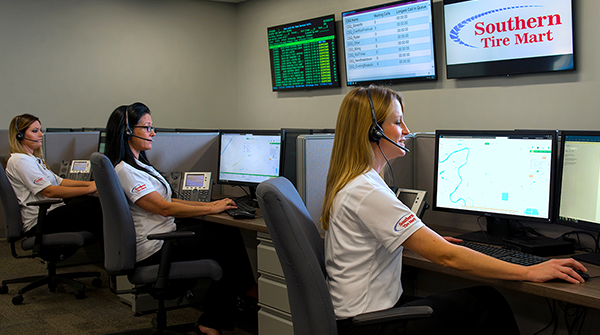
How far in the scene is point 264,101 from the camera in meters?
5.55

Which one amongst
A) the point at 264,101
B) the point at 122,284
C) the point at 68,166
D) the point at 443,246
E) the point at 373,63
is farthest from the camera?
the point at 264,101

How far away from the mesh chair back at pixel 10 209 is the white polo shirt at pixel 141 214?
100cm

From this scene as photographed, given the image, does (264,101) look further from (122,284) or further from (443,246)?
(443,246)

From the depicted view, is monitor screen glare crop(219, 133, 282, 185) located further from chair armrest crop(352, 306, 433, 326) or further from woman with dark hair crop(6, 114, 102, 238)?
chair armrest crop(352, 306, 433, 326)

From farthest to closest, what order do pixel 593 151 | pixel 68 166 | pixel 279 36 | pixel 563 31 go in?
pixel 279 36 < pixel 68 166 < pixel 563 31 < pixel 593 151

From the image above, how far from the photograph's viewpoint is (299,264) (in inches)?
49.3

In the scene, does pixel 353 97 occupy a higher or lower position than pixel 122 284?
higher

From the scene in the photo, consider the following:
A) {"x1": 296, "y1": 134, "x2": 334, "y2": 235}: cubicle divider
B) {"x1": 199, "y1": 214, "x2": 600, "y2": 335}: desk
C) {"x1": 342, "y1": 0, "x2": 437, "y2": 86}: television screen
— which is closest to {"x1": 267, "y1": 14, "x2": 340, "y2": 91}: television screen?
{"x1": 342, "y1": 0, "x2": 437, "y2": 86}: television screen

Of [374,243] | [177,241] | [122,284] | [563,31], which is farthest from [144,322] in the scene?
[563,31]

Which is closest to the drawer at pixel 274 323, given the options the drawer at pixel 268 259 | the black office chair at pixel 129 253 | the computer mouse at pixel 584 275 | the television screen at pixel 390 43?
the drawer at pixel 268 259

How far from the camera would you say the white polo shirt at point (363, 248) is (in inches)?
50.9

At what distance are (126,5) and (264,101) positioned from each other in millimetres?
1809

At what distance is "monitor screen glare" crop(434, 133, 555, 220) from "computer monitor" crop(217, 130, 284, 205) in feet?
3.09

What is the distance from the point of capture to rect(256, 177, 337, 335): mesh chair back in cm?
124
